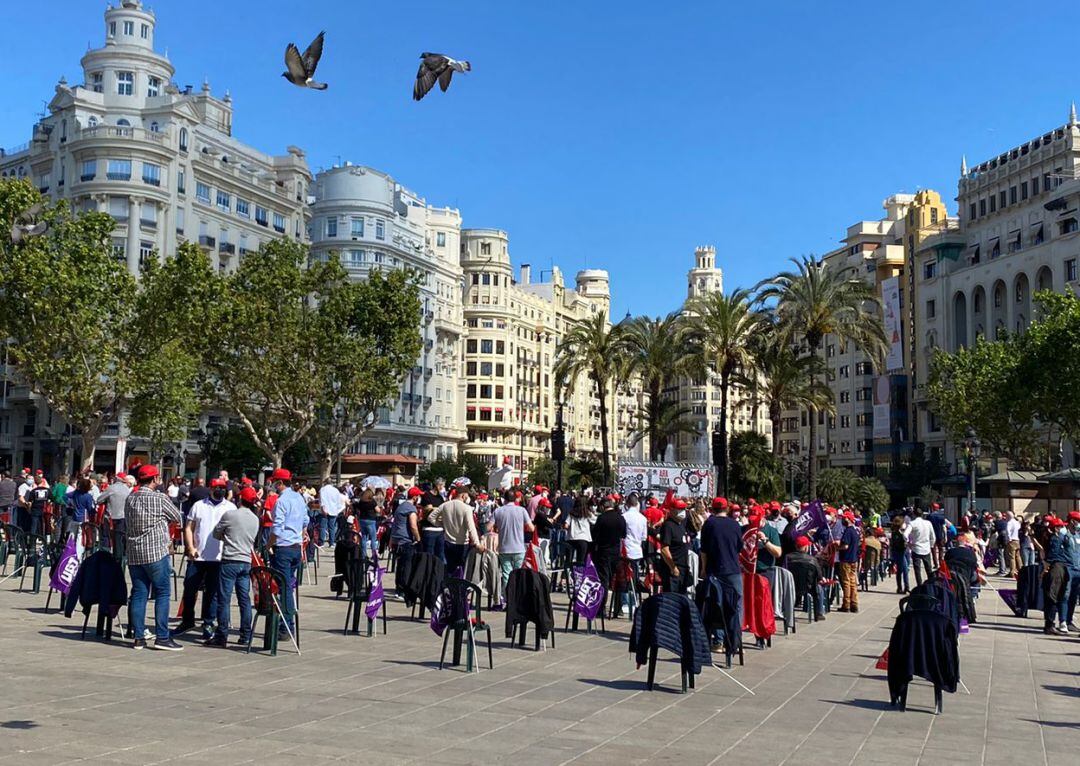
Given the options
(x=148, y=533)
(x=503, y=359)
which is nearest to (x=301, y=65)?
(x=148, y=533)

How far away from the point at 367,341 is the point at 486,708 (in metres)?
39.8

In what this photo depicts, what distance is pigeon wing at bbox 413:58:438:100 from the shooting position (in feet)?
38.1

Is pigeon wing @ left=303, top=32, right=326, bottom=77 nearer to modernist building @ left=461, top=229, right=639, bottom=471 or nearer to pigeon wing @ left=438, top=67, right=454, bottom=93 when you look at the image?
pigeon wing @ left=438, top=67, right=454, bottom=93

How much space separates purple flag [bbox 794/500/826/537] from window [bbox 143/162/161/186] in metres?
52.6

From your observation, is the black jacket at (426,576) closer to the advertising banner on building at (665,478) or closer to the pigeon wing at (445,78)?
the pigeon wing at (445,78)

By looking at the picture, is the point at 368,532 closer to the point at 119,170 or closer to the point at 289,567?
the point at 289,567

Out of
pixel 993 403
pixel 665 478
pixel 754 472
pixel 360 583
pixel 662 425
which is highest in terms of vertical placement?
pixel 993 403

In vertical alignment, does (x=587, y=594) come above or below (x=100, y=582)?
below

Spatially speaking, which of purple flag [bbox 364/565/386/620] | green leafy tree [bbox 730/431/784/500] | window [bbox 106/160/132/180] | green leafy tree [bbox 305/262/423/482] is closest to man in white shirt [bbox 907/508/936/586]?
purple flag [bbox 364/565/386/620]

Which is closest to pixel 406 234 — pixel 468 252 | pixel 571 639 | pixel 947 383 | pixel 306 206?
pixel 306 206

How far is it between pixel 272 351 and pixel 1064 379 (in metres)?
34.5

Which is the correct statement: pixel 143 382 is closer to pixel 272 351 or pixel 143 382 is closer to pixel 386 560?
pixel 272 351

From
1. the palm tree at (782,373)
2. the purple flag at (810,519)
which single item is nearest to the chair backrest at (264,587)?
the purple flag at (810,519)

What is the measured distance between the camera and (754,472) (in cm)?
5106
